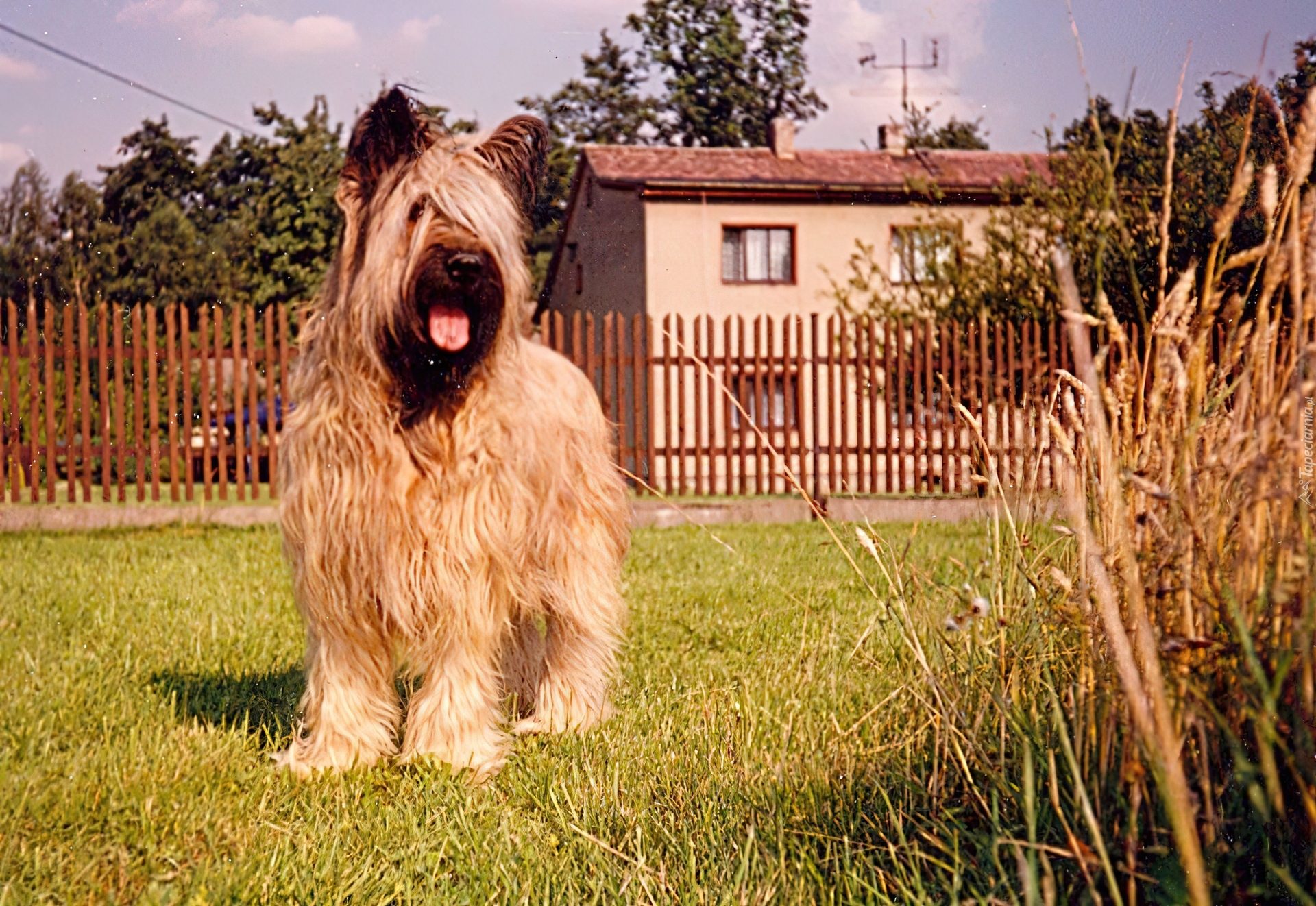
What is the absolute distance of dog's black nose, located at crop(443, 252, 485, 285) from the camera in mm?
3363

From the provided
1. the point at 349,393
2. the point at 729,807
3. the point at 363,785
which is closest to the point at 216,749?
the point at 363,785

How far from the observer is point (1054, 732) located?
7.83ft

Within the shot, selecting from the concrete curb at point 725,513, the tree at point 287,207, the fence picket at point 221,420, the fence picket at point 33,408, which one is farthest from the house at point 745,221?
the fence picket at point 33,408

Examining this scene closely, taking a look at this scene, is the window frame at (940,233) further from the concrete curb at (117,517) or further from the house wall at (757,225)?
the house wall at (757,225)

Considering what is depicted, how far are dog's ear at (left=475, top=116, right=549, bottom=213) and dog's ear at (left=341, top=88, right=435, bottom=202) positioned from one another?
24 cm

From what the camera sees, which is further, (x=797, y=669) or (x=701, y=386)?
(x=701, y=386)

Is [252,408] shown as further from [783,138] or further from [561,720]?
[783,138]

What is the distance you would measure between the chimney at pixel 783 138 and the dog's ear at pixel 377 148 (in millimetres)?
24772

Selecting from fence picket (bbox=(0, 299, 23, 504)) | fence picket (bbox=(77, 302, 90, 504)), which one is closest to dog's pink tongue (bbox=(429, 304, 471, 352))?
fence picket (bbox=(77, 302, 90, 504))

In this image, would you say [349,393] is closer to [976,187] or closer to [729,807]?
[729,807]

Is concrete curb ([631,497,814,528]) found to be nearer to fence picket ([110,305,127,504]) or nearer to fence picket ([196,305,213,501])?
fence picket ([196,305,213,501])

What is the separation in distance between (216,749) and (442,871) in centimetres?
117

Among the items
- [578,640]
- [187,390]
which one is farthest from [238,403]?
[578,640]

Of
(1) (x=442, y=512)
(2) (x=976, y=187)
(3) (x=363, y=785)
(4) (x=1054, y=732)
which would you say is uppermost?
(2) (x=976, y=187)
